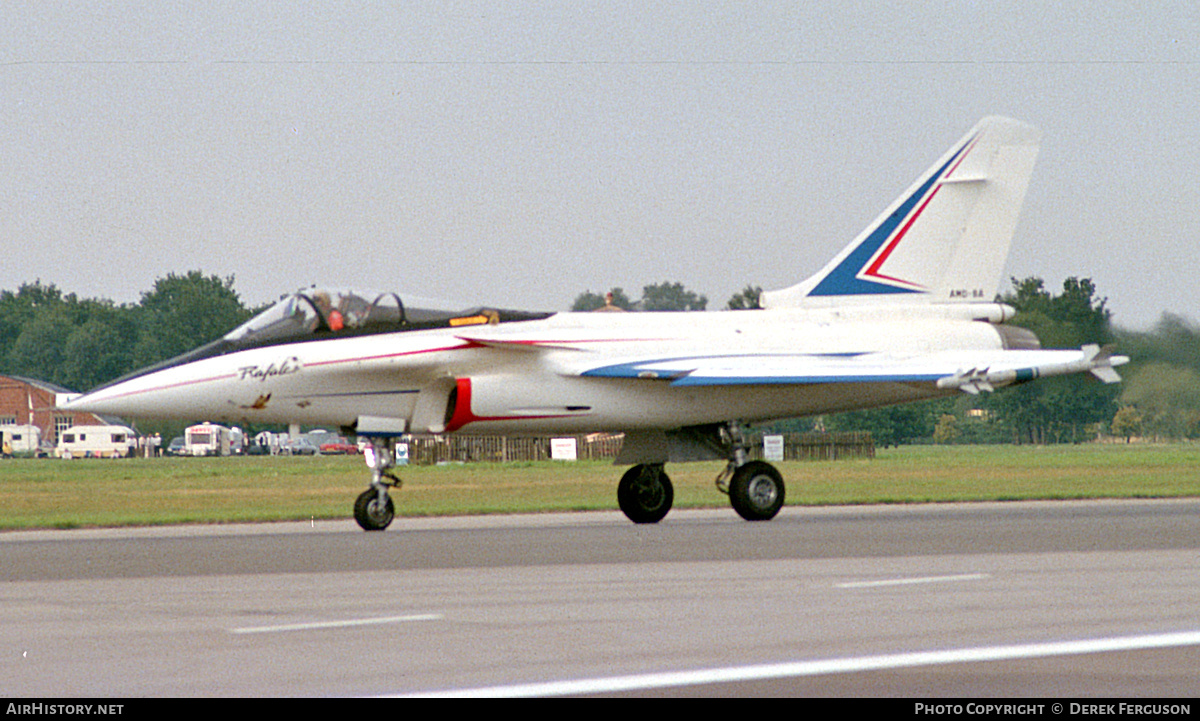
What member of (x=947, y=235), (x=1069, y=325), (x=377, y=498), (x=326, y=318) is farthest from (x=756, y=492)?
(x=1069, y=325)

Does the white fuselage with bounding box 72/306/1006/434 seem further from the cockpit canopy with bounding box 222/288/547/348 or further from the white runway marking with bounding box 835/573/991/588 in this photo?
the white runway marking with bounding box 835/573/991/588

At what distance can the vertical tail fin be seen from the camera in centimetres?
2069

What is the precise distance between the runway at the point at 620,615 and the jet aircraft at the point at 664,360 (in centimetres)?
296

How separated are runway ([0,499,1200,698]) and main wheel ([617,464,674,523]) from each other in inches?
162

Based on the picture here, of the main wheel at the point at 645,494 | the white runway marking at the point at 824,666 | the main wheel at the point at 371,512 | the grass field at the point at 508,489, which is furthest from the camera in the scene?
the grass field at the point at 508,489

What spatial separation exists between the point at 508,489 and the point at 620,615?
22.5m

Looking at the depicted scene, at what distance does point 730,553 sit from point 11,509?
17.0 metres

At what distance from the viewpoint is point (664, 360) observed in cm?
1872

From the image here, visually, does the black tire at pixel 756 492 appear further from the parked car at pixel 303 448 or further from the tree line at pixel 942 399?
the parked car at pixel 303 448

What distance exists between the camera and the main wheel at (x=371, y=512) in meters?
17.4

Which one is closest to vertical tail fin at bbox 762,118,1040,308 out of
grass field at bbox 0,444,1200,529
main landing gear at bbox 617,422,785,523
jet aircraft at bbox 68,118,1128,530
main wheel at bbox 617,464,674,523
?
jet aircraft at bbox 68,118,1128,530

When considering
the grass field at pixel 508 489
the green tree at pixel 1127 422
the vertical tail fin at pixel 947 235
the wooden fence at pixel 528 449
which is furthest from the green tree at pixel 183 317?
the vertical tail fin at pixel 947 235

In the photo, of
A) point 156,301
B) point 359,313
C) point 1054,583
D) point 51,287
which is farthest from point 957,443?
point 51,287

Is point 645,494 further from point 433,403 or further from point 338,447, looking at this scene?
point 338,447
